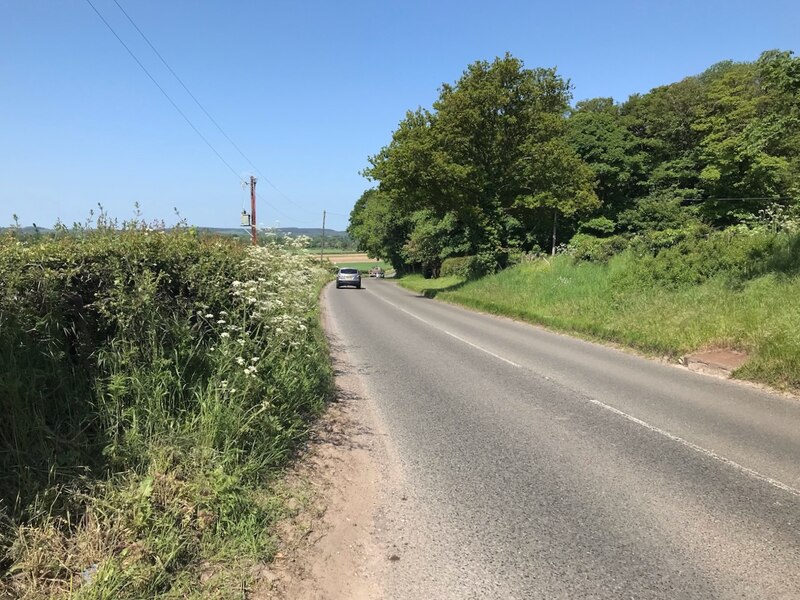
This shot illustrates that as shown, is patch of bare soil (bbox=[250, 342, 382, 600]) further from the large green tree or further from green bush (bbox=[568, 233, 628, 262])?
the large green tree

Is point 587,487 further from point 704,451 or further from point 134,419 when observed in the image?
point 134,419

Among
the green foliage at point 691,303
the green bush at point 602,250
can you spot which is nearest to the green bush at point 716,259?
the green foliage at point 691,303

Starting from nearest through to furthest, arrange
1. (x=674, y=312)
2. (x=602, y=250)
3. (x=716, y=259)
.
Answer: (x=674, y=312)
(x=716, y=259)
(x=602, y=250)

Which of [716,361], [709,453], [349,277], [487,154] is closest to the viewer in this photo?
[709,453]

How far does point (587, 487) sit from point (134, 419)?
371 centimetres

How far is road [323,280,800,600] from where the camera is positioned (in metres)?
3.26

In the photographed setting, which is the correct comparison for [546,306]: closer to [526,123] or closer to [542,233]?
[526,123]

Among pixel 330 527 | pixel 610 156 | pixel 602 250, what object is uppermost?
pixel 610 156

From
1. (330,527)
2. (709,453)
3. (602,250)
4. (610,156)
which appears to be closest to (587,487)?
(709,453)

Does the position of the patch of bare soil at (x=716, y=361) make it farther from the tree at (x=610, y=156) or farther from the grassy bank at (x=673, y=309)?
the tree at (x=610, y=156)

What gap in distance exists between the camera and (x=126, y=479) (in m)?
3.59

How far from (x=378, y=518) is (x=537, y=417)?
3295 millimetres

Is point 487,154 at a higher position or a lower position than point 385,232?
higher

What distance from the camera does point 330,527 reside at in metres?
3.89
